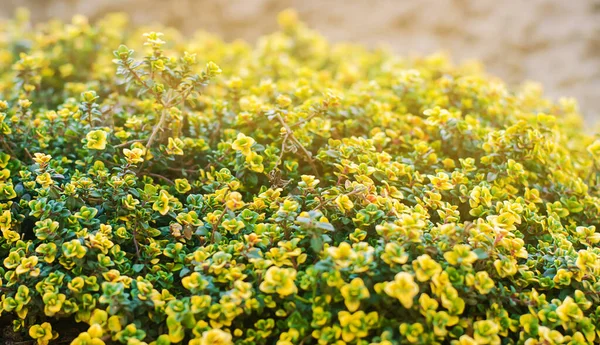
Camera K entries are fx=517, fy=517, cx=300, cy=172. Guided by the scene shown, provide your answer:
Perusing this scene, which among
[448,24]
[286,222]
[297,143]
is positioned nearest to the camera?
[286,222]

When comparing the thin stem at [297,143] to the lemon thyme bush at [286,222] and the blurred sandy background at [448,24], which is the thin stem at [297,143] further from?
the blurred sandy background at [448,24]

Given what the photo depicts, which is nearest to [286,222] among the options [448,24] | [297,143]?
[297,143]

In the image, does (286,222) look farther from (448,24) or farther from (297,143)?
(448,24)

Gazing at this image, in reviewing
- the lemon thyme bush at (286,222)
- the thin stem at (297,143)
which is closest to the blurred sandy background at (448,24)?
the lemon thyme bush at (286,222)

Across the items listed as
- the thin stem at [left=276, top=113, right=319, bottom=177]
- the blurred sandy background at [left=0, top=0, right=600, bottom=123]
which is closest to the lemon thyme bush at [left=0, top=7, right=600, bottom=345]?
the thin stem at [left=276, top=113, right=319, bottom=177]

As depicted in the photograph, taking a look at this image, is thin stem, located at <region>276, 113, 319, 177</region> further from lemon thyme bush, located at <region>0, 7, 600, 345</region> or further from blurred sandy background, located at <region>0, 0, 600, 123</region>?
blurred sandy background, located at <region>0, 0, 600, 123</region>

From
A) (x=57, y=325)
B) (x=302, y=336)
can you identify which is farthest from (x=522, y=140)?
(x=57, y=325)
